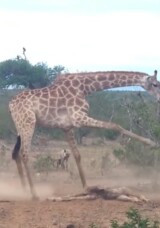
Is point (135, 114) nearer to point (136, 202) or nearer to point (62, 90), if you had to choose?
point (62, 90)

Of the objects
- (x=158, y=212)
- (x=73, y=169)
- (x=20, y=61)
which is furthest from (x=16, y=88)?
(x=158, y=212)

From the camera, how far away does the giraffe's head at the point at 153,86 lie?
39.6ft

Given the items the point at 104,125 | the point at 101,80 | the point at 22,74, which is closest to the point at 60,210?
the point at 104,125

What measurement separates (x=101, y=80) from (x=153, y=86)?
0.92 meters

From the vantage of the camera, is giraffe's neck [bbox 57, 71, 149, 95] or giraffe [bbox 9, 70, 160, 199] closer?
giraffe [bbox 9, 70, 160, 199]

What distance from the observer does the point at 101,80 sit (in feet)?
41.2

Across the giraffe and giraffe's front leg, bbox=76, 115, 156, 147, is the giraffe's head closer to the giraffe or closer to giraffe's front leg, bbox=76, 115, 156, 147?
Result: the giraffe

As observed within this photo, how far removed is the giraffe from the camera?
39.5ft

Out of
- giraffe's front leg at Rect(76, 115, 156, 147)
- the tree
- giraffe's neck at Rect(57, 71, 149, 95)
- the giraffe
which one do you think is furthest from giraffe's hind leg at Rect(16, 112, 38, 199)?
the tree

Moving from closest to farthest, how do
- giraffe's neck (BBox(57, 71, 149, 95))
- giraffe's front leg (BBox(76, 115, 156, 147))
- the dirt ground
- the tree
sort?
the dirt ground → giraffe's front leg (BBox(76, 115, 156, 147)) → giraffe's neck (BBox(57, 71, 149, 95)) → the tree

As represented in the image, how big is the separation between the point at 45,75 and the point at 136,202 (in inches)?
968

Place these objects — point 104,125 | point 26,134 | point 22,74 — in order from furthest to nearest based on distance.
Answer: point 22,74
point 26,134
point 104,125

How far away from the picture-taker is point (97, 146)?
87.6ft

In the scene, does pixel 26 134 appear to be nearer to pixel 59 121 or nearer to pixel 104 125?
pixel 59 121
